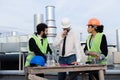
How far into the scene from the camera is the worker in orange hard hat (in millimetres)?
4727

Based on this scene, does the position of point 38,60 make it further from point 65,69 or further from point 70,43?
point 70,43

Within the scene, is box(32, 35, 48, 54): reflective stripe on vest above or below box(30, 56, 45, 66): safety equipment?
above

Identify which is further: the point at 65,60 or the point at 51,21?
the point at 51,21

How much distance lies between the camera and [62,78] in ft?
17.5

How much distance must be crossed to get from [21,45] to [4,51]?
1.77 m

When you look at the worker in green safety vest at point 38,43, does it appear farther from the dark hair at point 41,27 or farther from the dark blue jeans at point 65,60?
the dark blue jeans at point 65,60

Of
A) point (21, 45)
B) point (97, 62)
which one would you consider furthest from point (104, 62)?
point (21, 45)

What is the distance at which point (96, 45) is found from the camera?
4.77 meters

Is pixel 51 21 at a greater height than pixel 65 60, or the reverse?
pixel 51 21

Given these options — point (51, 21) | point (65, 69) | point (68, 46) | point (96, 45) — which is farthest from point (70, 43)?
point (51, 21)

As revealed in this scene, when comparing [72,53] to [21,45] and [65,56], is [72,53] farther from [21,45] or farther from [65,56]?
[21,45]

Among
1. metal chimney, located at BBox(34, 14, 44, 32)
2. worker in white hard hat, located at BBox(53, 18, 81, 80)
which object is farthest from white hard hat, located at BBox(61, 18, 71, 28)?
metal chimney, located at BBox(34, 14, 44, 32)

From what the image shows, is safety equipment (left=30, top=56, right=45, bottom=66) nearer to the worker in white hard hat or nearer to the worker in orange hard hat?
the worker in white hard hat

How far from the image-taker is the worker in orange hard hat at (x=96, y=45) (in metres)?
4.73
